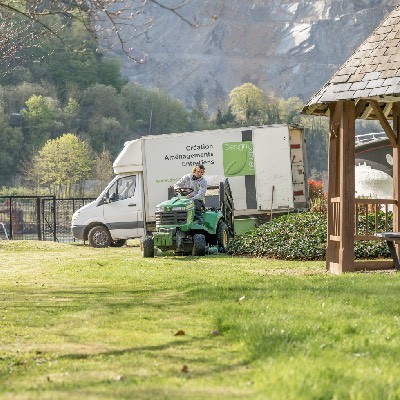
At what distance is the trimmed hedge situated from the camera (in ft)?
69.8

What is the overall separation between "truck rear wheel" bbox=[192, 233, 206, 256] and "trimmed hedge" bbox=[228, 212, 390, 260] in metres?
1.03

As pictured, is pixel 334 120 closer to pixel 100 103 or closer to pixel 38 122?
pixel 38 122

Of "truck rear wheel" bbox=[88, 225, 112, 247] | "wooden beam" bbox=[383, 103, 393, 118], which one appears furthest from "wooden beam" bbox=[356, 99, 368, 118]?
"truck rear wheel" bbox=[88, 225, 112, 247]

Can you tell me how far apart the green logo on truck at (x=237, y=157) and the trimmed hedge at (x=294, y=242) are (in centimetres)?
767

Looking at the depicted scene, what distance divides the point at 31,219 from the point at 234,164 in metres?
13.6

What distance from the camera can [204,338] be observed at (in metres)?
8.81

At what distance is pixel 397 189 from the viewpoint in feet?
61.0

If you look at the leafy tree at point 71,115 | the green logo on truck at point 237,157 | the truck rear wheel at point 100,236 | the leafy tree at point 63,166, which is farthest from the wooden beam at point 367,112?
the leafy tree at point 71,115

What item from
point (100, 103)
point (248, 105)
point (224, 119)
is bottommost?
point (224, 119)

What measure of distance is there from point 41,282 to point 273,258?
718cm

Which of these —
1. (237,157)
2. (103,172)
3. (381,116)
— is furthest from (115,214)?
(103,172)

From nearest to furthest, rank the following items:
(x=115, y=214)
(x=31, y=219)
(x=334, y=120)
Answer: (x=334, y=120)
(x=115, y=214)
(x=31, y=219)

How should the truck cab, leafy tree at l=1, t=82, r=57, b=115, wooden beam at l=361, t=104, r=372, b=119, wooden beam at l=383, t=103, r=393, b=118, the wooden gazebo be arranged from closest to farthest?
the wooden gazebo, wooden beam at l=361, t=104, r=372, b=119, wooden beam at l=383, t=103, r=393, b=118, the truck cab, leafy tree at l=1, t=82, r=57, b=115

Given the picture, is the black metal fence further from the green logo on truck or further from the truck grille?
the truck grille
